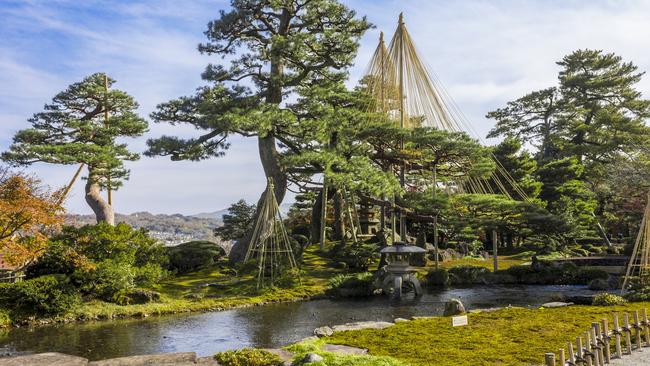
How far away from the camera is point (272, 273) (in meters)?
18.0

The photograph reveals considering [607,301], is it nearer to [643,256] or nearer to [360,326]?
[643,256]

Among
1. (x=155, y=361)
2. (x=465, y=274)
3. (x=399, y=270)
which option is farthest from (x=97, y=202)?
(x=155, y=361)

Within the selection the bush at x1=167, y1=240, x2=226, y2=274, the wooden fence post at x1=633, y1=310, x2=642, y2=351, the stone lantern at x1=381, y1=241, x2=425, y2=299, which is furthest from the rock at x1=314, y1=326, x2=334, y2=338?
the bush at x1=167, y1=240, x2=226, y2=274

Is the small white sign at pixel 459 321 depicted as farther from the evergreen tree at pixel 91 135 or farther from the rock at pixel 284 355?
the evergreen tree at pixel 91 135

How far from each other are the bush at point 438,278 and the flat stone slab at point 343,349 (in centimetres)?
1255

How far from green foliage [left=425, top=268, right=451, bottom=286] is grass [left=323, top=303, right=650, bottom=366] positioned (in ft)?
27.7

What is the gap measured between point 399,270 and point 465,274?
528 centimetres

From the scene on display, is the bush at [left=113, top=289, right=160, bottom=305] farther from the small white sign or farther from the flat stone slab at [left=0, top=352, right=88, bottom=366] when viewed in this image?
the small white sign

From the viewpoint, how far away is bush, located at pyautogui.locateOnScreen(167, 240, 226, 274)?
69.1ft

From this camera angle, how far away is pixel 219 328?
12.3 meters

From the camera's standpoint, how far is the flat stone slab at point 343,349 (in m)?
7.94

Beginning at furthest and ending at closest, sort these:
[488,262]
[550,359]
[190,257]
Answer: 1. [488,262]
2. [190,257]
3. [550,359]

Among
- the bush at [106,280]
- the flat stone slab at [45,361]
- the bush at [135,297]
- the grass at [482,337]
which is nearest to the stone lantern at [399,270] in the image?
the grass at [482,337]

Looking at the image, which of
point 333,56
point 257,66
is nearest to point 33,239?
point 257,66
